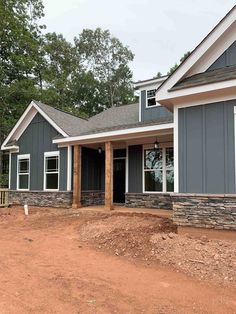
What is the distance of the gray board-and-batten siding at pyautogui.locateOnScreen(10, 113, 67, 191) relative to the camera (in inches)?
537

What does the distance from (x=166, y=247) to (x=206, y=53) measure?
476 centimetres

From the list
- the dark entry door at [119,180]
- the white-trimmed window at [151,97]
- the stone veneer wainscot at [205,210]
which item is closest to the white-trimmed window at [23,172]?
the dark entry door at [119,180]

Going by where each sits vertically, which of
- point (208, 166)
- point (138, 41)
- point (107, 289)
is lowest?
point (107, 289)

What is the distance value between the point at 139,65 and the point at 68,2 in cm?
2510

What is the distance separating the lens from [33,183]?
14461 millimetres

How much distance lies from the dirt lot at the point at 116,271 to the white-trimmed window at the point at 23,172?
6.16m

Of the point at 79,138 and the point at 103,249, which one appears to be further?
the point at 79,138

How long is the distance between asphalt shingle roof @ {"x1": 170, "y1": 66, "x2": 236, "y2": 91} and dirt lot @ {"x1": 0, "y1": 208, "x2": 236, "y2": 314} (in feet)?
11.4

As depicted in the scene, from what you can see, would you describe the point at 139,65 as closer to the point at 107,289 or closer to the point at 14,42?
the point at 14,42

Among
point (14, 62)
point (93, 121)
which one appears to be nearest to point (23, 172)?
point (93, 121)

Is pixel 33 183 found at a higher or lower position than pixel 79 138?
lower

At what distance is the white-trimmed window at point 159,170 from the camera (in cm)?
1196

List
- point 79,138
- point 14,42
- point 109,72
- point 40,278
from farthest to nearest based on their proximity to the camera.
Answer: point 109,72, point 14,42, point 79,138, point 40,278

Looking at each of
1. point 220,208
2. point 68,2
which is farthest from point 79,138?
point 68,2
